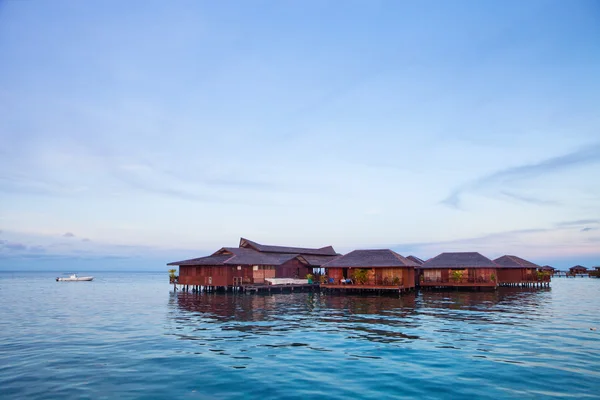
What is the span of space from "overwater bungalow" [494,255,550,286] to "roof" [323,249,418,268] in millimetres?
23207

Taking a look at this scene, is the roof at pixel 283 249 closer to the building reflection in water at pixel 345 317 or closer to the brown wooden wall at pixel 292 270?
the brown wooden wall at pixel 292 270

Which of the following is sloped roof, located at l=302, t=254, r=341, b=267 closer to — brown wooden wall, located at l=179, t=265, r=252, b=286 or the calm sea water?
brown wooden wall, located at l=179, t=265, r=252, b=286

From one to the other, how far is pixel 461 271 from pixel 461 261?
152 cm

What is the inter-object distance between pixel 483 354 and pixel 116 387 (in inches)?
627

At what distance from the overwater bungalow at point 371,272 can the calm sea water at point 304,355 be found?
593 inches

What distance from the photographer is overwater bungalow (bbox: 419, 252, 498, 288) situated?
194 feet

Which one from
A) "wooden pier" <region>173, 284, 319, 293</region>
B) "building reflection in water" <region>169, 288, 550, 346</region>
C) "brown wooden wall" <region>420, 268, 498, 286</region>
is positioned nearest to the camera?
"building reflection in water" <region>169, 288, 550, 346</region>

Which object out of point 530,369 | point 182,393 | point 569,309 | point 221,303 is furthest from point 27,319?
point 569,309

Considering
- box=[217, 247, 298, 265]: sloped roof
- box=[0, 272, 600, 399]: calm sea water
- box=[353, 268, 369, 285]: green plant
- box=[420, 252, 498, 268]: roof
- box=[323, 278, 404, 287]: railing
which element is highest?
box=[217, 247, 298, 265]: sloped roof

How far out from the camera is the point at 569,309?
3822cm

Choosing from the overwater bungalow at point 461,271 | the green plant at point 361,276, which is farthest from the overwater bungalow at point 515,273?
the green plant at point 361,276

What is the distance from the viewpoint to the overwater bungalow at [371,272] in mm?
50938

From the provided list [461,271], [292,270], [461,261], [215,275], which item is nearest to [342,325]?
[215,275]

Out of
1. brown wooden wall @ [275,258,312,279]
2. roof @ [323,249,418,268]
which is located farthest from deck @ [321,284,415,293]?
brown wooden wall @ [275,258,312,279]
